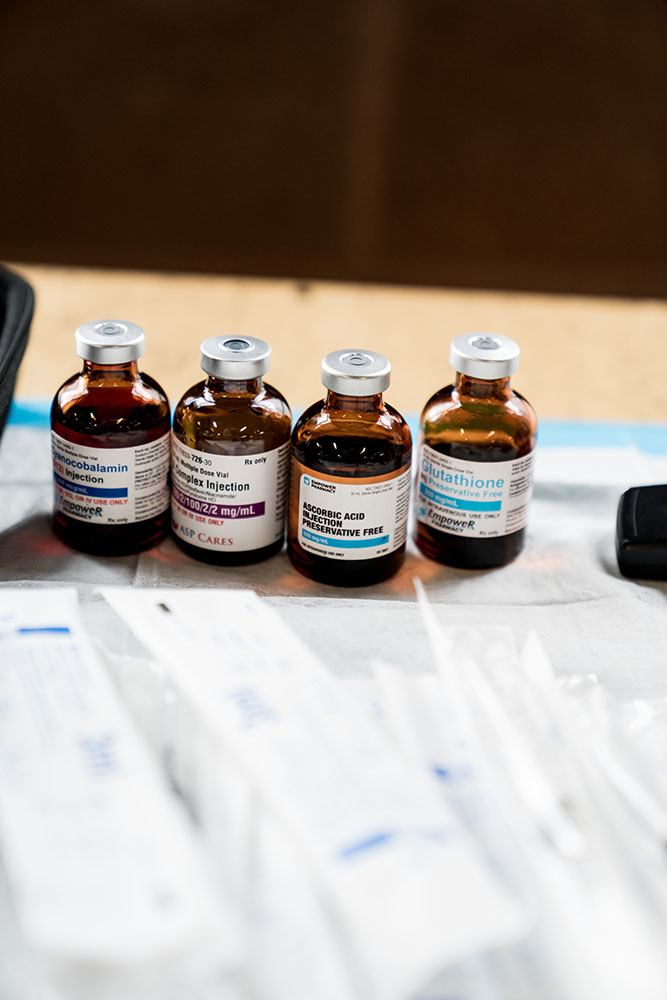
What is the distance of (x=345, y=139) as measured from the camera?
147 centimetres

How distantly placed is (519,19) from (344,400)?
1.04 m

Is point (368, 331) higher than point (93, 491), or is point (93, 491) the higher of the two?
point (93, 491)

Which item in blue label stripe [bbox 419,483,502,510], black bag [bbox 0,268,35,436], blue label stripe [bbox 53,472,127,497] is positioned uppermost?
black bag [bbox 0,268,35,436]

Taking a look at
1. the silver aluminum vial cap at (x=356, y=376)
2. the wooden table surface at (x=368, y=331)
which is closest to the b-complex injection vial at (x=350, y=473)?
the silver aluminum vial cap at (x=356, y=376)

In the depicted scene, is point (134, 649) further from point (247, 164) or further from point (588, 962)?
point (247, 164)

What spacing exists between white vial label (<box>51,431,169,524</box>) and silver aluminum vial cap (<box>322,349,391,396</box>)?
4.1 inches

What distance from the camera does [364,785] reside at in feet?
1.24

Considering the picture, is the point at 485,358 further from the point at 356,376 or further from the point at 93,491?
the point at 93,491

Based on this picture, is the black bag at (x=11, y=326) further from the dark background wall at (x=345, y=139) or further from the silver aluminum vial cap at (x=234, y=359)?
the dark background wall at (x=345, y=139)

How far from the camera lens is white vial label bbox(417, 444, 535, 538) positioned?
1.94ft

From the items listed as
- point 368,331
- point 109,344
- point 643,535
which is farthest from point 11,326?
point 368,331

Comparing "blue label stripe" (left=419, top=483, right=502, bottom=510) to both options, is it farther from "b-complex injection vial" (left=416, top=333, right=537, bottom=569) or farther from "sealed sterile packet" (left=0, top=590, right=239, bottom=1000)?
"sealed sterile packet" (left=0, top=590, right=239, bottom=1000)

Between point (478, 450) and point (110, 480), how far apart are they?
0.20m

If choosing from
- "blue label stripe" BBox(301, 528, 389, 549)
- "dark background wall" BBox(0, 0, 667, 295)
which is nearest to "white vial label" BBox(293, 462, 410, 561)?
"blue label stripe" BBox(301, 528, 389, 549)
